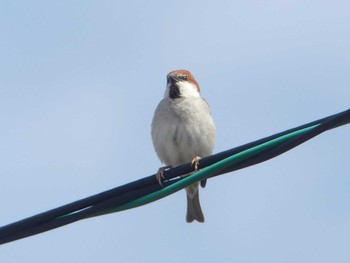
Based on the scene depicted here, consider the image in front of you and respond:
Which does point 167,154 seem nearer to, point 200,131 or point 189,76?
point 200,131

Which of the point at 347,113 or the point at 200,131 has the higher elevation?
the point at 200,131

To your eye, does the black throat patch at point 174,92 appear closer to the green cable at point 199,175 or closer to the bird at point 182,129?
the bird at point 182,129

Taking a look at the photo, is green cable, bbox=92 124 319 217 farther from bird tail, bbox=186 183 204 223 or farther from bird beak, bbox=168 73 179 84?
bird beak, bbox=168 73 179 84

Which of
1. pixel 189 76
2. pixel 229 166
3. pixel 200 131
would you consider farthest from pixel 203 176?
pixel 189 76

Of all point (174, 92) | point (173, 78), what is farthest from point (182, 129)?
point (173, 78)

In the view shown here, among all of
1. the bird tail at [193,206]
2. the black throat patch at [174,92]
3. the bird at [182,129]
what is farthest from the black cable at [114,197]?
the bird tail at [193,206]

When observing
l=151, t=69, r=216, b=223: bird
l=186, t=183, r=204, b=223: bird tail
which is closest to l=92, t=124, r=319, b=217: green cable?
l=151, t=69, r=216, b=223: bird
